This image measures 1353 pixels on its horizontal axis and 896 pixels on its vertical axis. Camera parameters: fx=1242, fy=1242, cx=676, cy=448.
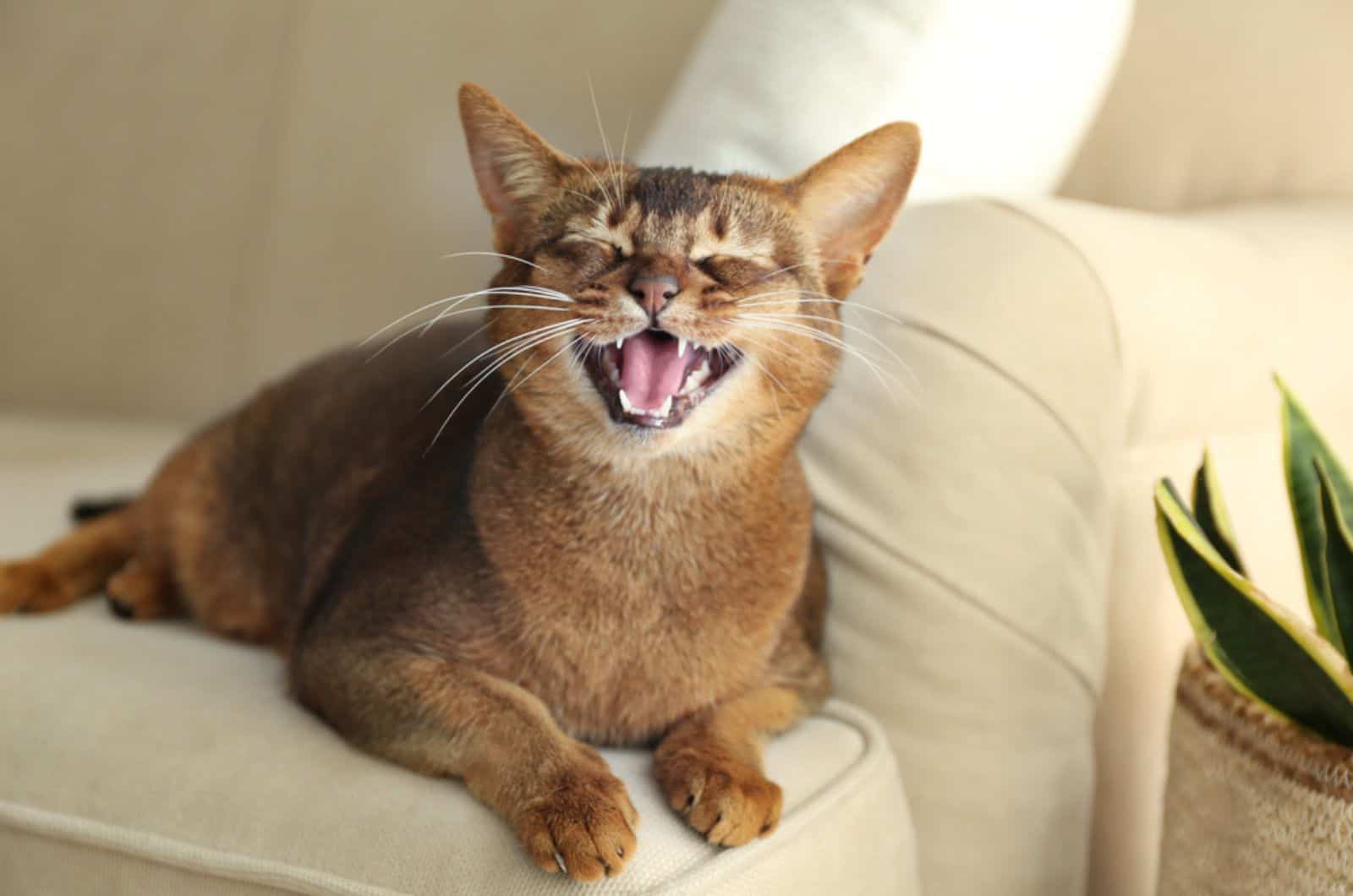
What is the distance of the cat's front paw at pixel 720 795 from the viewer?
3.09ft

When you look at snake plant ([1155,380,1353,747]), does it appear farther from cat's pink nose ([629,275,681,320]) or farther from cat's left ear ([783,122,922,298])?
cat's pink nose ([629,275,681,320])

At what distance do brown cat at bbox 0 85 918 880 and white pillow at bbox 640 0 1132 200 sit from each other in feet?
0.83

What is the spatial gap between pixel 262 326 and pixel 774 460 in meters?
1.30

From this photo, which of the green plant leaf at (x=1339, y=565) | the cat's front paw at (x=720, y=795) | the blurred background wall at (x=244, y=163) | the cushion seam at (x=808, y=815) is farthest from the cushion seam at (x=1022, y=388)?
the blurred background wall at (x=244, y=163)

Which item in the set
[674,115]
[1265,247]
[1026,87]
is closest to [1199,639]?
[1265,247]

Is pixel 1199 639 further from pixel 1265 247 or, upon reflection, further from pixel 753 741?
pixel 1265 247

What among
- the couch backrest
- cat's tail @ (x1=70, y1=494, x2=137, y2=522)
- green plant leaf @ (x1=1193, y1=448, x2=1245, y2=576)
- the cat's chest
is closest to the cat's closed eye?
the cat's chest

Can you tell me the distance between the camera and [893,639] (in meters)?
1.22

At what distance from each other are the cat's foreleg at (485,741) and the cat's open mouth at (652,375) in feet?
0.86

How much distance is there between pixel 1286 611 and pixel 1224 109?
83cm

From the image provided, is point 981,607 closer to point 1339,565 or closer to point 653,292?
point 1339,565

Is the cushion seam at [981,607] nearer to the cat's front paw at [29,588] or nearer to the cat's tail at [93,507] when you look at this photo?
the cat's front paw at [29,588]

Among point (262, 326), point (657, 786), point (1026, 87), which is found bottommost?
point (262, 326)

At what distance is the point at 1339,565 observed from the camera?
997mm
